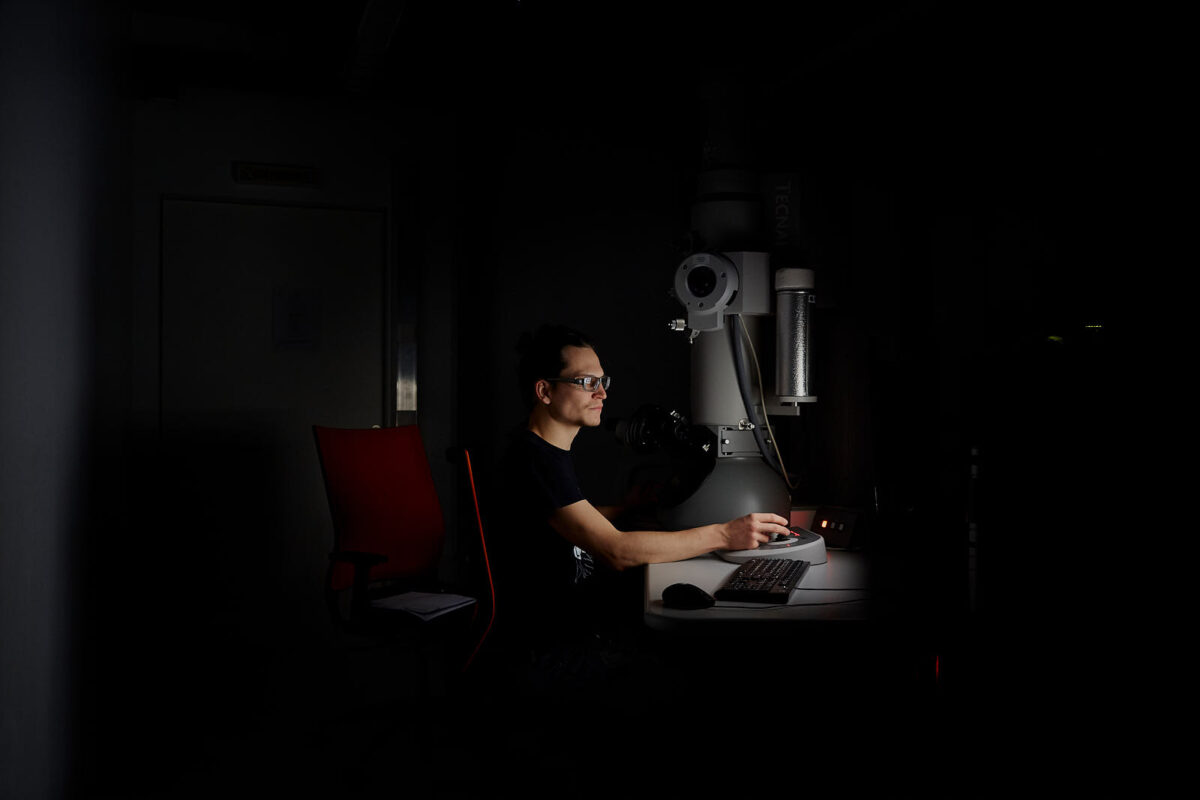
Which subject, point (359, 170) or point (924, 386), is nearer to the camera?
point (924, 386)

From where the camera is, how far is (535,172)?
380 centimetres

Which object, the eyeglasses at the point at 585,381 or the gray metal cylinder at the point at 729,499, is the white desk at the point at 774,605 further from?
the eyeglasses at the point at 585,381

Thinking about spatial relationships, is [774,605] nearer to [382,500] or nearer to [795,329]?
[795,329]

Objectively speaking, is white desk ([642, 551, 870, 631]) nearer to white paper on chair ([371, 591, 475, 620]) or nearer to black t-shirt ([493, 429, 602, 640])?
black t-shirt ([493, 429, 602, 640])

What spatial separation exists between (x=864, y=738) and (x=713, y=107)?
63.5 inches

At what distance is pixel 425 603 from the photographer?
8.34ft

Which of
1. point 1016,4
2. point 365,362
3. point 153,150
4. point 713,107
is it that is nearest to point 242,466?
point 365,362

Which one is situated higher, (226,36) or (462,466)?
(226,36)

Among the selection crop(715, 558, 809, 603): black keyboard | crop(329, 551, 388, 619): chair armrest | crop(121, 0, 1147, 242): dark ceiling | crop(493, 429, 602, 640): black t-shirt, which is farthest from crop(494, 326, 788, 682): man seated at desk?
crop(121, 0, 1147, 242): dark ceiling

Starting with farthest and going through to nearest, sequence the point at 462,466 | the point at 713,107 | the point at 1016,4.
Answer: the point at 713,107
the point at 462,466
the point at 1016,4

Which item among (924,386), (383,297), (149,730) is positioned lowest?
(149,730)

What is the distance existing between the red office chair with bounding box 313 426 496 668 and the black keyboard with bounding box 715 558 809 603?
0.91 meters

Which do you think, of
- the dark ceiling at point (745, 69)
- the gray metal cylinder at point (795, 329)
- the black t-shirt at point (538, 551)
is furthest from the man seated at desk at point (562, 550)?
the dark ceiling at point (745, 69)

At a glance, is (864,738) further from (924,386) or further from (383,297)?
(383,297)
